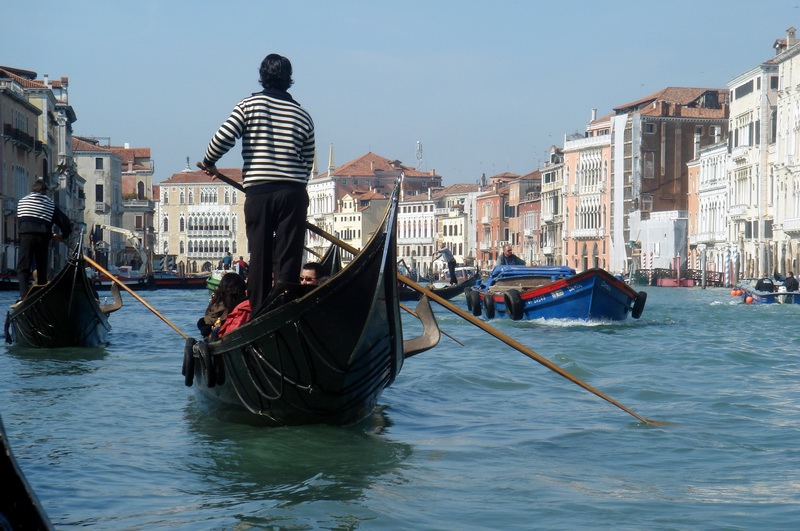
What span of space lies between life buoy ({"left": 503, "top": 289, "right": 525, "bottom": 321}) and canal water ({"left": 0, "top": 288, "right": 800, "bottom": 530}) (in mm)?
5915

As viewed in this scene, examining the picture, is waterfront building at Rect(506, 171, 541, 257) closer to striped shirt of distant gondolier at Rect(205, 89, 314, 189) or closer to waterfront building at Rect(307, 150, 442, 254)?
waterfront building at Rect(307, 150, 442, 254)

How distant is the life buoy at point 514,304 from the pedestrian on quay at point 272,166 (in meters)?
9.68

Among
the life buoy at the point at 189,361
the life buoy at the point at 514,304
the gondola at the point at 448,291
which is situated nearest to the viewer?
the life buoy at the point at 189,361

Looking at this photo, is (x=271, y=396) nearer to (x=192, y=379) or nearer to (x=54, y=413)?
(x=192, y=379)

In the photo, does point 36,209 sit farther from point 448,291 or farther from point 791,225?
point 791,225

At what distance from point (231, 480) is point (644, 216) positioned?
1884 inches

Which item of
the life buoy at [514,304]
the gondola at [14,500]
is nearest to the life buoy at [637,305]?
the life buoy at [514,304]

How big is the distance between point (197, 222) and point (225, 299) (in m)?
73.4

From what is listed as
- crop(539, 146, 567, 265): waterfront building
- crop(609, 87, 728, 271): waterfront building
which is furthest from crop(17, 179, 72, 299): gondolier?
crop(539, 146, 567, 265): waterfront building

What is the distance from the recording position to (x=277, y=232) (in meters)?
4.76

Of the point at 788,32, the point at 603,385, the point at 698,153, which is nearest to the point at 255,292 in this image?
the point at 603,385

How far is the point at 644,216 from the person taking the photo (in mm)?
50844

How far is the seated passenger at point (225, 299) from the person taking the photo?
5.55m

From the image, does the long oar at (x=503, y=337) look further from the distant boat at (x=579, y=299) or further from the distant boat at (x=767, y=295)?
the distant boat at (x=767, y=295)
